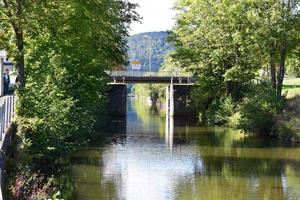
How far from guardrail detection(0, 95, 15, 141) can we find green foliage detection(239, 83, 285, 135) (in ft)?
76.8

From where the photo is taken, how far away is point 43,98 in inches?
906

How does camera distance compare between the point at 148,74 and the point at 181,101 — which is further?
the point at 148,74

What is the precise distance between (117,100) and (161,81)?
7.01 meters

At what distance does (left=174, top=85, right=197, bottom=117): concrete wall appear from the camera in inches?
2735

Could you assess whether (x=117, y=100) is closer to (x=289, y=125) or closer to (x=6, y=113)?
(x=289, y=125)

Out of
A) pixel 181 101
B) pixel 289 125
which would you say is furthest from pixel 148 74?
pixel 289 125

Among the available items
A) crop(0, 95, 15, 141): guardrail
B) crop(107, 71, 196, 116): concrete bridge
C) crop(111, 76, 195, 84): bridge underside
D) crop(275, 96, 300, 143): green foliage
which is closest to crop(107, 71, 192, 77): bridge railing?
crop(107, 71, 196, 116): concrete bridge

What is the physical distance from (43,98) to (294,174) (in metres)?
12.8

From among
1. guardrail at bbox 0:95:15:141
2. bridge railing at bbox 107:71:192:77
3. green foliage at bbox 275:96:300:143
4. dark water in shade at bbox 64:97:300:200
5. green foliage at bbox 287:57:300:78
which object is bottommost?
dark water in shade at bbox 64:97:300:200

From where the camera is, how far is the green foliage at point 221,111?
168 feet

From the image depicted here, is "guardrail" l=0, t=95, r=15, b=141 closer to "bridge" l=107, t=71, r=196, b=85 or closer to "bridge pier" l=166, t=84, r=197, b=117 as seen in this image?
"bridge" l=107, t=71, r=196, b=85

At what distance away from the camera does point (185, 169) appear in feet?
91.4

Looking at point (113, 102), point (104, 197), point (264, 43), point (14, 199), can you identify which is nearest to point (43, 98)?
point (104, 197)

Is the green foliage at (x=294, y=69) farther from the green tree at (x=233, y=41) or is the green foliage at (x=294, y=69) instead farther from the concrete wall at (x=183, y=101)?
the green tree at (x=233, y=41)
